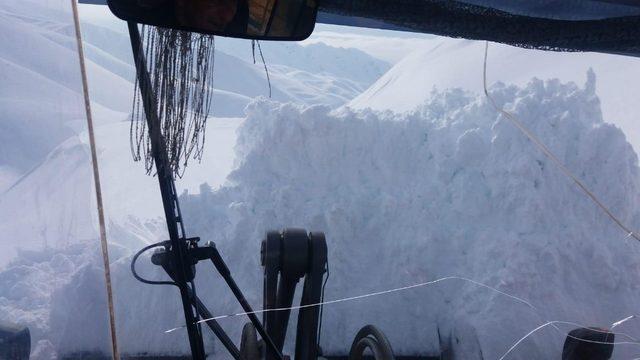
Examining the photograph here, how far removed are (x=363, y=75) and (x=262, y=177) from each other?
224 inches

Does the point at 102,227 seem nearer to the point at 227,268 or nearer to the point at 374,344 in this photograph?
the point at 227,268

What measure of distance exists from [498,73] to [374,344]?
6009 mm

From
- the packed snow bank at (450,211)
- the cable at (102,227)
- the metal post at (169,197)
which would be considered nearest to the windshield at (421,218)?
the packed snow bank at (450,211)

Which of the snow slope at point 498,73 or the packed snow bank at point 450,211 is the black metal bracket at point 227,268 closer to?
the packed snow bank at point 450,211

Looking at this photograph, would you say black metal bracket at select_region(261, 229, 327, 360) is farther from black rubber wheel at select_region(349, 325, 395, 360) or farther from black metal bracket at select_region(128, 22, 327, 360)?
black rubber wheel at select_region(349, 325, 395, 360)

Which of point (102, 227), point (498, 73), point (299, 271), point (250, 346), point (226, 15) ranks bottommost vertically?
point (250, 346)

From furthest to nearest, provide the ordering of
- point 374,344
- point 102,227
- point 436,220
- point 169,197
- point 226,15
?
point 436,220, point 374,344, point 169,197, point 226,15, point 102,227

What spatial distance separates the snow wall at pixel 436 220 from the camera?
3879 millimetres

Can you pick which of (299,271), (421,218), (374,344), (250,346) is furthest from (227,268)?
(421,218)

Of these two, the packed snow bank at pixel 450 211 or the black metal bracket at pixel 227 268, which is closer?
the black metal bracket at pixel 227 268

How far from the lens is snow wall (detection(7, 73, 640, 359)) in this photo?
388cm

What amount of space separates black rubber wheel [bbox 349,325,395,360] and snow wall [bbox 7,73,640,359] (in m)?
1.39

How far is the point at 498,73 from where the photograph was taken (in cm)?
759

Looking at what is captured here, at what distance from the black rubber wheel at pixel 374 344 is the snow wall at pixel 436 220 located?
4.55 ft
